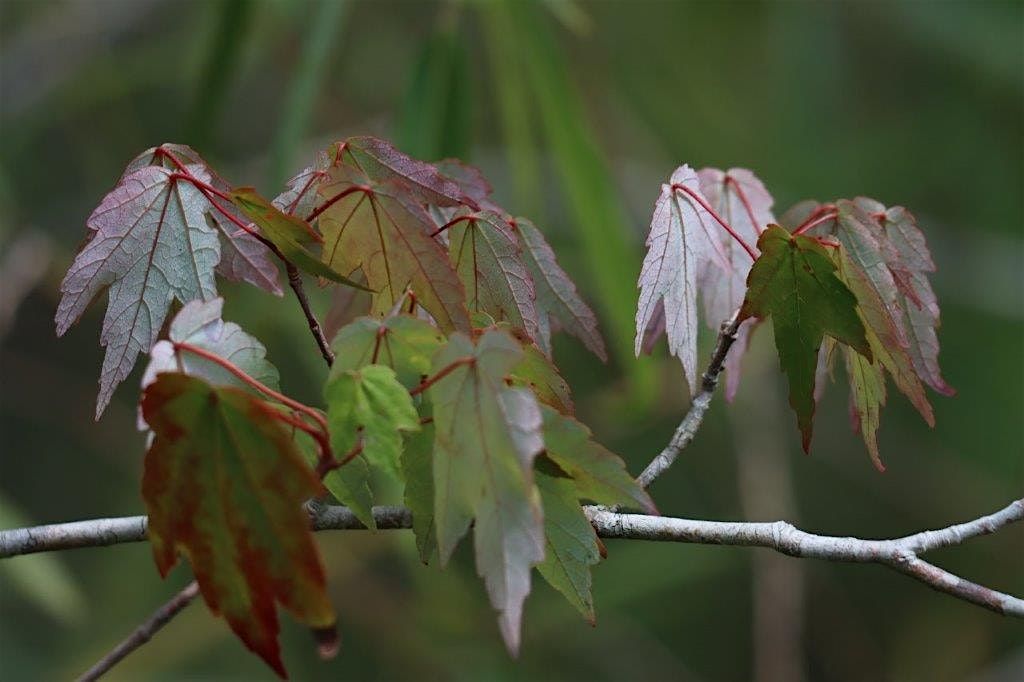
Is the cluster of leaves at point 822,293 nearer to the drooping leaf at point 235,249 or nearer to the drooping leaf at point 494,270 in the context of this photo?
the drooping leaf at point 494,270

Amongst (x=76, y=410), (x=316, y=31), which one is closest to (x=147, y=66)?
(x=76, y=410)

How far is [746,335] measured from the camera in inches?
29.9

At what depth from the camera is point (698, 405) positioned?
70cm

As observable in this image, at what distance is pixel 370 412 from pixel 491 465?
0.06 meters

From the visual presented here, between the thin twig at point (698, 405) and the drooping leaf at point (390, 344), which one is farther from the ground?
the drooping leaf at point (390, 344)

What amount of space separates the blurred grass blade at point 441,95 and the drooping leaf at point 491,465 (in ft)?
3.32

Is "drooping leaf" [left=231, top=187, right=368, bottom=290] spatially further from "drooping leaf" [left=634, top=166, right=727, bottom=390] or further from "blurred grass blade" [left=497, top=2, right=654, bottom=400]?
"blurred grass blade" [left=497, top=2, right=654, bottom=400]

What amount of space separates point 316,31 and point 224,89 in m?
0.16

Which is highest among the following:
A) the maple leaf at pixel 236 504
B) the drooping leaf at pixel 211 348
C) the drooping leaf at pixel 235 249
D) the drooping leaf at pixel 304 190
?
the drooping leaf at pixel 304 190

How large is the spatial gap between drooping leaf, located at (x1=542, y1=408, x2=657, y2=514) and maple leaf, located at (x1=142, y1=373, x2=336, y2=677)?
4.3 inches

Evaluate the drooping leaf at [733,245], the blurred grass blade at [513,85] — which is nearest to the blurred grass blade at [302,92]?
the blurred grass blade at [513,85]

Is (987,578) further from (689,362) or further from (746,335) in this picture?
(689,362)

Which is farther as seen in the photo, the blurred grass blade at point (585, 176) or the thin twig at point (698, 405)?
the blurred grass blade at point (585, 176)

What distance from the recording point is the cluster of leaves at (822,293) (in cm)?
57
